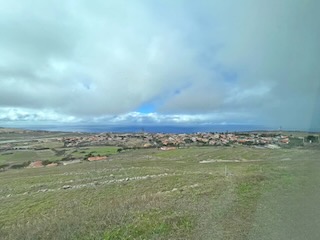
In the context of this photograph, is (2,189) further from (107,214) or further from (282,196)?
(282,196)

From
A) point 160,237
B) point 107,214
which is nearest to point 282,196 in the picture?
point 160,237

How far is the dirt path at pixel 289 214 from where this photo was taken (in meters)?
7.29

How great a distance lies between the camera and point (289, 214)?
8.82 meters

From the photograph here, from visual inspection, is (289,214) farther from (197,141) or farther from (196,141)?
(196,141)

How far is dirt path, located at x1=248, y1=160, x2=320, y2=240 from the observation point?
7293 millimetres

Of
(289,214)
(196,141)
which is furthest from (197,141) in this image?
(289,214)

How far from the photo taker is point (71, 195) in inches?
781

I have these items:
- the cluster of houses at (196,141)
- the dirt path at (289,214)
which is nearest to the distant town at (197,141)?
the cluster of houses at (196,141)

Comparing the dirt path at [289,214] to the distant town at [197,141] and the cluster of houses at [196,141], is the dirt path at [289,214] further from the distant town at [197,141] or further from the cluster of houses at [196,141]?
the cluster of houses at [196,141]

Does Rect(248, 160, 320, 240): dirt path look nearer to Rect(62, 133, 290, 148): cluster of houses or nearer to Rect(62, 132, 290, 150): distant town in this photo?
Rect(62, 132, 290, 150): distant town

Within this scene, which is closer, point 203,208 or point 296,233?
point 296,233

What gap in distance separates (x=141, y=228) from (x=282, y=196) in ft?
20.3

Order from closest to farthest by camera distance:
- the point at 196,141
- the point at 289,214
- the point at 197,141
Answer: the point at 289,214
the point at 197,141
the point at 196,141

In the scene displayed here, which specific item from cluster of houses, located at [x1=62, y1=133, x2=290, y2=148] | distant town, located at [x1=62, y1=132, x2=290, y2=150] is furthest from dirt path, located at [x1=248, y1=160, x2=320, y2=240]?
cluster of houses, located at [x1=62, y1=133, x2=290, y2=148]
